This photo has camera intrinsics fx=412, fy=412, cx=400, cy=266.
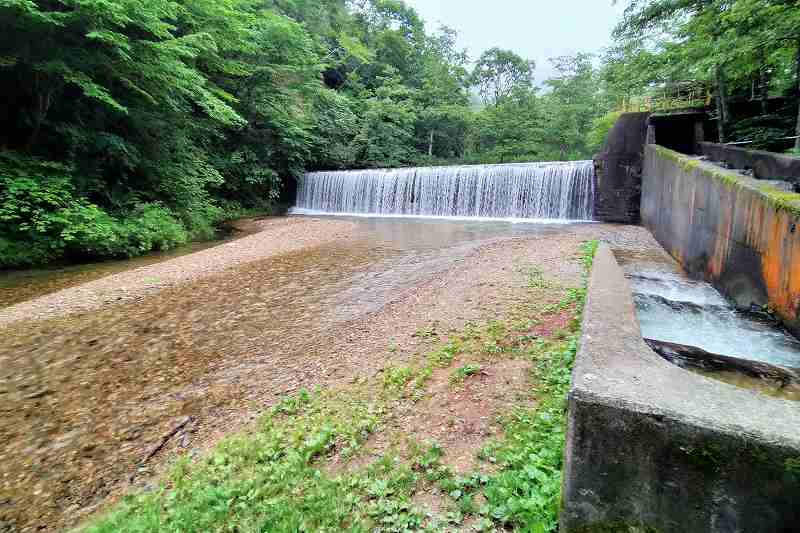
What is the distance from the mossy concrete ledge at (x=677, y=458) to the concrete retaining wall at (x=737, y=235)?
3.32m

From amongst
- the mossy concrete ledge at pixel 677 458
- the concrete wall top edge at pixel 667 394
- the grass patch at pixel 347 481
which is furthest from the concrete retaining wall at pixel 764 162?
the mossy concrete ledge at pixel 677 458

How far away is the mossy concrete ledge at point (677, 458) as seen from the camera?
4.37 ft

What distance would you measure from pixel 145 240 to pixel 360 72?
88.4ft

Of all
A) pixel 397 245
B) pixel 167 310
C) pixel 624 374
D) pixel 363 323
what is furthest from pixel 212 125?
pixel 624 374

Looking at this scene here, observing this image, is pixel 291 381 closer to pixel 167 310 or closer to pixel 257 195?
pixel 167 310

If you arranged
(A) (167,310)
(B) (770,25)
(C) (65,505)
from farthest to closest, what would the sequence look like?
1. (B) (770,25)
2. (A) (167,310)
3. (C) (65,505)

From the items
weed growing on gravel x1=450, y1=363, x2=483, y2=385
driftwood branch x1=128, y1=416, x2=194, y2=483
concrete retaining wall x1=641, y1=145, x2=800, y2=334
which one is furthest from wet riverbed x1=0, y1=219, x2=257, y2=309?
concrete retaining wall x1=641, y1=145, x2=800, y2=334

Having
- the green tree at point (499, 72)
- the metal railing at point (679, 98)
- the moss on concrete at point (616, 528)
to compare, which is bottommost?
the moss on concrete at point (616, 528)

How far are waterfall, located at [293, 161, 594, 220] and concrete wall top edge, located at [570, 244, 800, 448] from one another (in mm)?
14049

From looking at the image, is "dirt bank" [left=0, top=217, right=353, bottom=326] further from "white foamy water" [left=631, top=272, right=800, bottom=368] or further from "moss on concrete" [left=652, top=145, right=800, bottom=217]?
"moss on concrete" [left=652, top=145, right=800, bottom=217]

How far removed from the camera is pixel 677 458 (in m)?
1.43

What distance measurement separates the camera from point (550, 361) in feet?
11.1

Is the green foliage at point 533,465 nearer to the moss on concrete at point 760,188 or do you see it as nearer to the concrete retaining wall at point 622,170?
the moss on concrete at point 760,188

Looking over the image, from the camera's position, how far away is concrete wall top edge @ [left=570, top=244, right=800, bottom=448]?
1.41m
